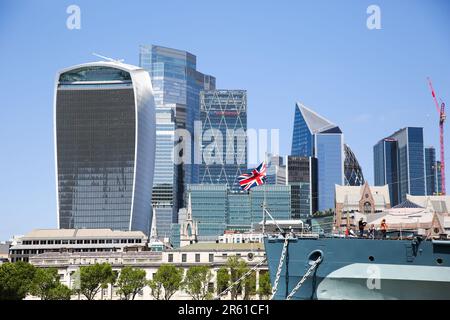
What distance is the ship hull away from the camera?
59969 millimetres

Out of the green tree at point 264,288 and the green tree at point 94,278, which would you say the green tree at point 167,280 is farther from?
the green tree at point 264,288

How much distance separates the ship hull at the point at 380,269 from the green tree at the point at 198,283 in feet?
192

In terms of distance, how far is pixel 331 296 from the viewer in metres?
61.7

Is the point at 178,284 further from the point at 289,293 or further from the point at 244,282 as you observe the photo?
the point at 289,293

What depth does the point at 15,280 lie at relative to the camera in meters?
111

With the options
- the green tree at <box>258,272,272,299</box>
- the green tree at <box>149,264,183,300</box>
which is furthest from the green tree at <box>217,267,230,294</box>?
the green tree at <box>149,264,183,300</box>

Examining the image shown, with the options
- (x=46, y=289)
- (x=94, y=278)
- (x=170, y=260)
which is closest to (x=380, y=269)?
(x=46, y=289)

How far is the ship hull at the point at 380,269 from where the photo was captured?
5997 cm

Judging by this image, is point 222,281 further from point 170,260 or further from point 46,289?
point 46,289

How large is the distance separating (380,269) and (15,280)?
67630 millimetres

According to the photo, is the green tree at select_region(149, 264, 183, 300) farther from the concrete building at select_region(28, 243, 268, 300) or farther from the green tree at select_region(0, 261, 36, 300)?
the green tree at select_region(0, 261, 36, 300)

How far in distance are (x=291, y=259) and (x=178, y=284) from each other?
58343 mm

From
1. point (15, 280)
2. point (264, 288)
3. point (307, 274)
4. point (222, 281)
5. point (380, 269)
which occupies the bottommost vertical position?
point (264, 288)
